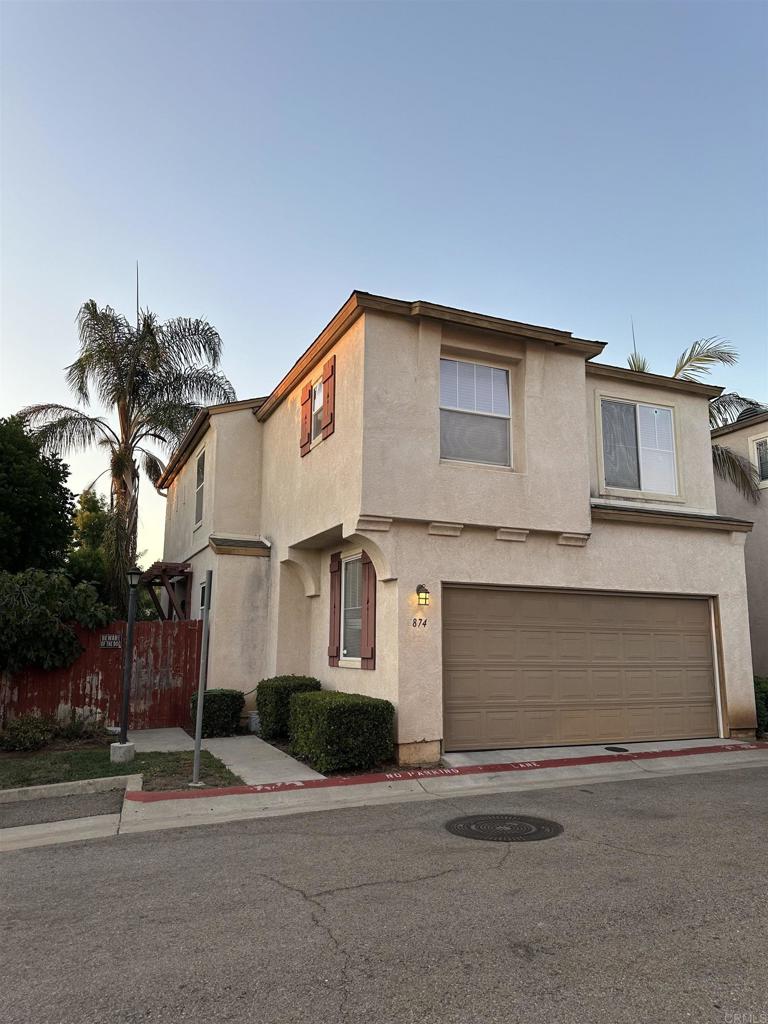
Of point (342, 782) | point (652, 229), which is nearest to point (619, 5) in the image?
point (652, 229)

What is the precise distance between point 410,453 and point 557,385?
114 inches

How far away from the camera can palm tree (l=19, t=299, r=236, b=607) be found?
69.2 ft

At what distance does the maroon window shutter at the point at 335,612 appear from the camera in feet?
39.3

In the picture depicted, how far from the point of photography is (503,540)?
10484 millimetres

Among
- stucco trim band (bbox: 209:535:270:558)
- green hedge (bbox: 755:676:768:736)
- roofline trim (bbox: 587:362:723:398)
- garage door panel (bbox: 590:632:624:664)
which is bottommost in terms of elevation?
green hedge (bbox: 755:676:768:736)

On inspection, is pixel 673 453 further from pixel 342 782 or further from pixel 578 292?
pixel 342 782

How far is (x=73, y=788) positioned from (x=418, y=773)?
14.0ft

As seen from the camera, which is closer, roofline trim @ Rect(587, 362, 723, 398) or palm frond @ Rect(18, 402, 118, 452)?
roofline trim @ Rect(587, 362, 723, 398)

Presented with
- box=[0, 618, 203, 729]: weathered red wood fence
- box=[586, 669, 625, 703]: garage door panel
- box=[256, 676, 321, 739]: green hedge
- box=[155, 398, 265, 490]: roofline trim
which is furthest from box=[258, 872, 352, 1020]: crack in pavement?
box=[155, 398, 265, 490]: roofline trim

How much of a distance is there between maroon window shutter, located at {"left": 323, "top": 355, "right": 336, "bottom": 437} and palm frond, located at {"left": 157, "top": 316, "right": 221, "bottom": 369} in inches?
485

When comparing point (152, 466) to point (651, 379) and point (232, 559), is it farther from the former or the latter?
point (651, 379)

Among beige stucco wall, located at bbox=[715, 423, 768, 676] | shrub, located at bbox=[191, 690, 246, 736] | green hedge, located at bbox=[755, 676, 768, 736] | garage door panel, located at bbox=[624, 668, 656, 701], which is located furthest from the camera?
beige stucco wall, located at bbox=[715, 423, 768, 676]

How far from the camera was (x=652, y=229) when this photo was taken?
13.7m

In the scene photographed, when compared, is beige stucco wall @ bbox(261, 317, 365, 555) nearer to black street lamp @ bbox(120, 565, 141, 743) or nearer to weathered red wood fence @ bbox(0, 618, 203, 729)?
weathered red wood fence @ bbox(0, 618, 203, 729)
